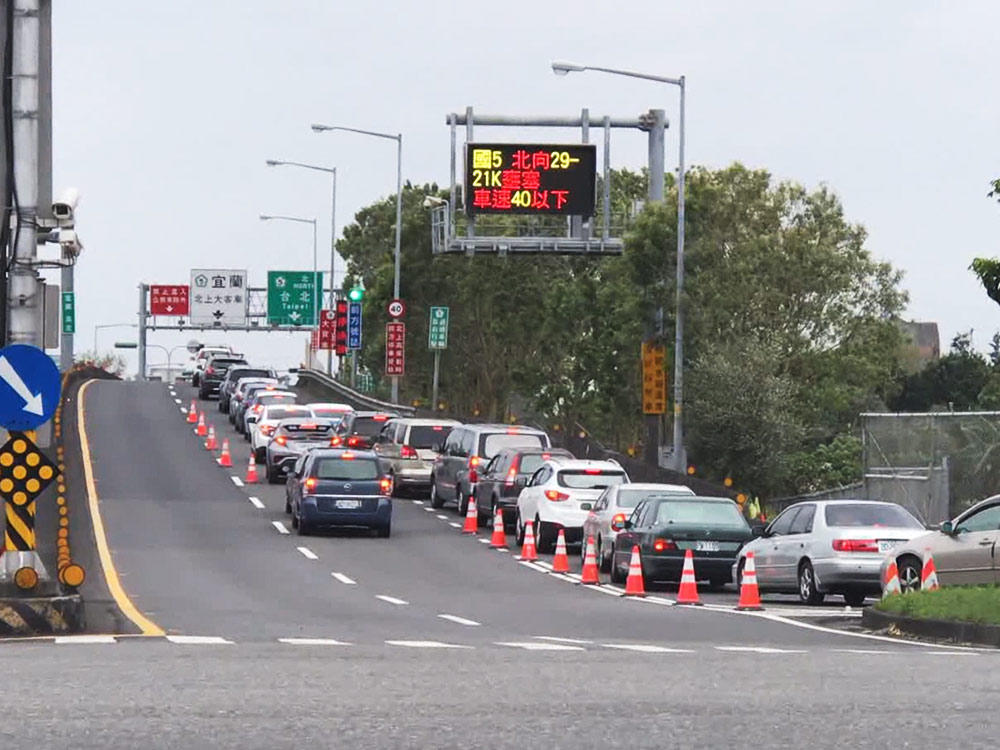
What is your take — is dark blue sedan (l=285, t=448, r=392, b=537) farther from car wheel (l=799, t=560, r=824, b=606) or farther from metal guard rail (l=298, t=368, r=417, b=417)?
metal guard rail (l=298, t=368, r=417, b=417)

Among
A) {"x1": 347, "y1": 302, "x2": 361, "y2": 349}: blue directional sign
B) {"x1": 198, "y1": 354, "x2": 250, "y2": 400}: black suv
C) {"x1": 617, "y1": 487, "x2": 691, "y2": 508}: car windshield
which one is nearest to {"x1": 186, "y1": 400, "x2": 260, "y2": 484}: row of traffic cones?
{"x1": 198, "y1": 354, "x2": 250, "y2": 400}: black suv

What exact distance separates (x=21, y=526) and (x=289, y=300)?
3947 inches

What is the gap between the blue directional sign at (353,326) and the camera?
90.2m

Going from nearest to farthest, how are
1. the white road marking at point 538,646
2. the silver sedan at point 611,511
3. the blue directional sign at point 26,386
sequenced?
1. the white road marking at point 538,646
2. the blue directional sign at point 26,386
3. the silver sedan at point 611,511

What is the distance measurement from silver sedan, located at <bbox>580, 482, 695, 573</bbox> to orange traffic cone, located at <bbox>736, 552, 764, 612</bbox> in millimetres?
6045

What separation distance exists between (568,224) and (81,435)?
51.4 feet

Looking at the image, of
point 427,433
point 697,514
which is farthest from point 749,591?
point 427,433

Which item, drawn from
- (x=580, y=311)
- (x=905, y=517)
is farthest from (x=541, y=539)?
(x=580, y=311)

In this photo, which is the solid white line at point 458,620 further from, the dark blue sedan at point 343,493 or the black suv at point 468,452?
the black suv at point 468,452

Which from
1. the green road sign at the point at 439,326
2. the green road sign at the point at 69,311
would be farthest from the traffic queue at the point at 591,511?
the green road sign at the point at 69,311

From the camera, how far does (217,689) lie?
13672 millimetres

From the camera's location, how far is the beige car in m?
25.9

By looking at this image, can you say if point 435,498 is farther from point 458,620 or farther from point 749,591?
point 458,620

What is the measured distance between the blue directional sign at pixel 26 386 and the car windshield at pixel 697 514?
12.6 metres
